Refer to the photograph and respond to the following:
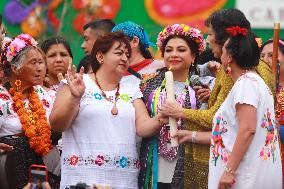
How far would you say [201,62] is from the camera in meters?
6.91

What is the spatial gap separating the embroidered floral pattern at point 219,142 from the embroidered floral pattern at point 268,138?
0.71 feet

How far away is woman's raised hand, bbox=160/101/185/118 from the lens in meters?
5.15

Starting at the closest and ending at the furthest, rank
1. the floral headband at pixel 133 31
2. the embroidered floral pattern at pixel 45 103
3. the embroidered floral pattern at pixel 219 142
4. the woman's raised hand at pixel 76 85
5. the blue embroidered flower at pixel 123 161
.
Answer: the embroidered floral pattern at pixel 219 142
the woman's raised hand at pixel 76 85
the blue embroidered flower at pixel 123 161
the embroidered floral pattern at pixel 45 103
the floral headband at pixel 133 31

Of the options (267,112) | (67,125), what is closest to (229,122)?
(267,112)

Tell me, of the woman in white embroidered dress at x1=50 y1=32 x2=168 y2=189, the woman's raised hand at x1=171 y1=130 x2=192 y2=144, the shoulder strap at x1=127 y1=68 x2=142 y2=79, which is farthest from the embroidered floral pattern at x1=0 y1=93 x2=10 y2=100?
the woman's raised hand at x1=171 y1=130 x2=192 y2=144

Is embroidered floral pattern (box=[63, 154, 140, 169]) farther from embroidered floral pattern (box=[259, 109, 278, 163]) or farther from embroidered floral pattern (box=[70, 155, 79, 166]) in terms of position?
embroidered floral pattern (box=[259, 109, 278, 163])

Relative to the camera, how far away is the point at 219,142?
15.7 feet

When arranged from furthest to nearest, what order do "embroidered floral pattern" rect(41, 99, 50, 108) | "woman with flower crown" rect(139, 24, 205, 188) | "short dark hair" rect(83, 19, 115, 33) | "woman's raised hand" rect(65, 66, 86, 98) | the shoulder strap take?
"short dark hair" rect(83, 19, 115, 33), "embroidered floral pattern" rect(41, 99, 50, 108), the shoulder strap, "woman with flower crown" rect(139, 24, 205, 188), "woman's raised hand" rect(65, 66, 86, 98)

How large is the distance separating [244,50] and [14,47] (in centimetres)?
177

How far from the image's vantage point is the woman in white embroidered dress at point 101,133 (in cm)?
518

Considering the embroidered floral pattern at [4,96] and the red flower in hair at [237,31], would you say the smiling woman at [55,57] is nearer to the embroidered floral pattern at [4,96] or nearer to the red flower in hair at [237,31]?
the embroidered floral pattern at [4,96]

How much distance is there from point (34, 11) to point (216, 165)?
8.26 meters

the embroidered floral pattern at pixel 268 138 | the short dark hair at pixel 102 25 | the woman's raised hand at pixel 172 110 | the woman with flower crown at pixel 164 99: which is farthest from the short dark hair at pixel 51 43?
the embroidered floral pattern at pixel 268 138

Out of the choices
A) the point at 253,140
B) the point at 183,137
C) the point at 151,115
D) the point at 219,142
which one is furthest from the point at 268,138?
the point at 151,115
